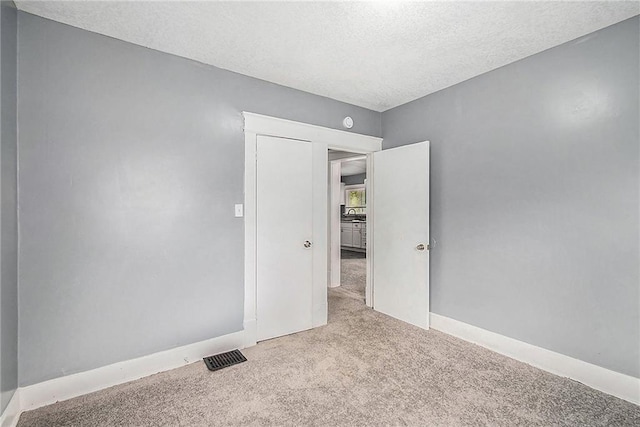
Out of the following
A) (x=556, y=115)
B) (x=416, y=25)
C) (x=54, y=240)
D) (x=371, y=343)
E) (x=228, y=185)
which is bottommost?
(x=371, y=343)

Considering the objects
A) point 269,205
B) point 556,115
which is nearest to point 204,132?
point 269,205

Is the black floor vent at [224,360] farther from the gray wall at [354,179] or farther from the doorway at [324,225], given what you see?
the gray wall at [354,179]

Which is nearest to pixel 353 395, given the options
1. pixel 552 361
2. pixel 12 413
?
pixel 552 361

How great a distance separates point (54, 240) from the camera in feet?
6.36

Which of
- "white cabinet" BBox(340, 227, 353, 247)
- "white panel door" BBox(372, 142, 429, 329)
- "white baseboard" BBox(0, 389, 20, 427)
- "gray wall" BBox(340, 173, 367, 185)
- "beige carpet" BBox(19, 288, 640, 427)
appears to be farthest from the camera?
"gray wall" BBox(340, 173, 367, 185)

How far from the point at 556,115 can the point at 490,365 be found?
82.8 inches

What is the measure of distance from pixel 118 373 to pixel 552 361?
3375mm

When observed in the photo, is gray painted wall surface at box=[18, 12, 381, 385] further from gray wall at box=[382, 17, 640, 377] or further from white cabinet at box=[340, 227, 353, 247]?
white cabinet at box=[340, 227, 353, 247]

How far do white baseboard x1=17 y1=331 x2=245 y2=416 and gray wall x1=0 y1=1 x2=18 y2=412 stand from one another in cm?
16

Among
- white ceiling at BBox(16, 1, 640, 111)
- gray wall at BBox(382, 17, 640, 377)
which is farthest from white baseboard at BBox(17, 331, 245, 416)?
white ceiling at BBox(16, 1, 640, 111)

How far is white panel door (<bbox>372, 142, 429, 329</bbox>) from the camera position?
10.2 feet

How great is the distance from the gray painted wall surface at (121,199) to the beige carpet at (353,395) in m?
0.35

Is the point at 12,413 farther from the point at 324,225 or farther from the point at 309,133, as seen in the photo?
the point at 309,133

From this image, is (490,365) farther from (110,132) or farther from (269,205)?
(110,132)
